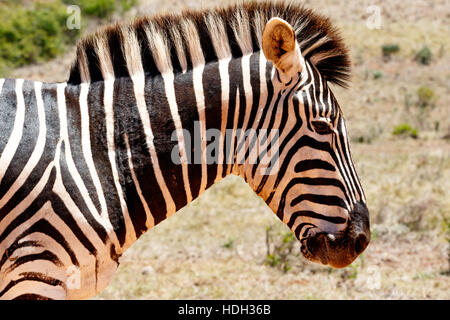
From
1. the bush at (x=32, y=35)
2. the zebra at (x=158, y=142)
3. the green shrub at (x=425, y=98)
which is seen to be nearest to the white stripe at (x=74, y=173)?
the zebra at (x=158, y=142)

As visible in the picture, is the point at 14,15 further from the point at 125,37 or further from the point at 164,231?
the point at 125,37

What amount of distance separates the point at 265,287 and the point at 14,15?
2639 centimetres

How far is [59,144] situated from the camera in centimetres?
247

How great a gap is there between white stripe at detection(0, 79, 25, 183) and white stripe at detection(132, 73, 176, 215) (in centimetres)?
54

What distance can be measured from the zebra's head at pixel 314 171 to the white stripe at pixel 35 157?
110 cm

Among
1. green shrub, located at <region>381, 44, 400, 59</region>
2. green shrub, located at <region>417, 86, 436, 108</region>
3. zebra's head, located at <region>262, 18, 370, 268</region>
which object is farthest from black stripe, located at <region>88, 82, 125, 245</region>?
green shrub, located at <region>381, 44, 400, 59</region>

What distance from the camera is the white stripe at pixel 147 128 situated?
262 cm

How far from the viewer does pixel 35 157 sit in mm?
2422

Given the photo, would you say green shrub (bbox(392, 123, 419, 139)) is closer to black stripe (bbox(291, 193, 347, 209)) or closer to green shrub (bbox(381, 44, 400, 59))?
green shrub (bbox(381, 44, 400, 59))

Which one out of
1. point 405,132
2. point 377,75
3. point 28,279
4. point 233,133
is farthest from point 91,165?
point 377,75

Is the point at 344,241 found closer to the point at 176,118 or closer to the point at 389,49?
the point at 176,118

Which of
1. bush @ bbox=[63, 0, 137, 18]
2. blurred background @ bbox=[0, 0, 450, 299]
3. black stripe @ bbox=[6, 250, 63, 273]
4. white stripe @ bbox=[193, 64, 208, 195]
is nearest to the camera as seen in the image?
black stripe @ bbox=[6, 250, 63, 273]

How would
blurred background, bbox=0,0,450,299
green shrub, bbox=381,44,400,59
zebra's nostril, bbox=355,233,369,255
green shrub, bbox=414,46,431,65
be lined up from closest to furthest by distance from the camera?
zebra's nostril, bbox=355,233,369,255
blurred background, bbox=0,0,450,299
green shrub, bbox=414,46,431,65
green shrub, bbox=381,44,400,59

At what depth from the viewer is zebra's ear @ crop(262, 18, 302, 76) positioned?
250 cm
